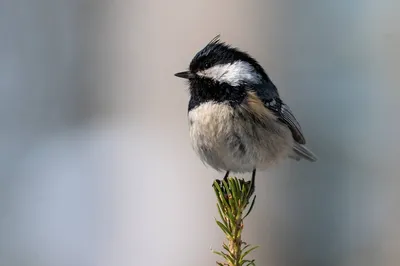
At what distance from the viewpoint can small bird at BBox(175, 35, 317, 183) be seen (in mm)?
832

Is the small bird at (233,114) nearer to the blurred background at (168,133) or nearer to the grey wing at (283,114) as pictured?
the grey wing at (283,114)

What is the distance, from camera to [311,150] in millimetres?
1124

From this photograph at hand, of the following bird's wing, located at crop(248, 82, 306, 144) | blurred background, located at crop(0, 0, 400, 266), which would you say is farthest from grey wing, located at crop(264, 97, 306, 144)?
blurred background, located at crop(0, 0, 400, 266)

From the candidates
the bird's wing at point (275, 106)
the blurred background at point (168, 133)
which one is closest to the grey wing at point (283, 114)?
the bird's wing at point (275, 106)

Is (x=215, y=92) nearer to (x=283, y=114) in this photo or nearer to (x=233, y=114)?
(x=233, y=114)

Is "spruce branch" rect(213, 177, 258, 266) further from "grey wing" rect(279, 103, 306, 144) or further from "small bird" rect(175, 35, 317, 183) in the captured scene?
"grey wing" rect(279, 103, 306, 144)

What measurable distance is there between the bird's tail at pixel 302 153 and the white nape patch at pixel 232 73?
208mm

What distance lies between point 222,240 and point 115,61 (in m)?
0.55

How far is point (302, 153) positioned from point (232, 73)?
29 centimetres

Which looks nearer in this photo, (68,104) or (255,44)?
(255,44)

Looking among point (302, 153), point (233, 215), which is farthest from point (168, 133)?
point (233, 215)

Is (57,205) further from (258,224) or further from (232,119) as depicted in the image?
(232,119)

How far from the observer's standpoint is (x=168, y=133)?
1.22 meters

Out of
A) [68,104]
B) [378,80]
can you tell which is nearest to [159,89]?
[68,104]
